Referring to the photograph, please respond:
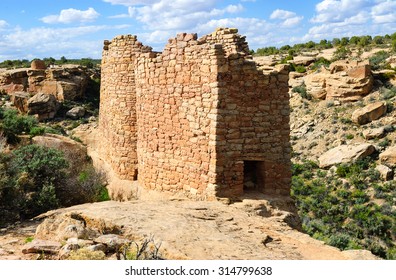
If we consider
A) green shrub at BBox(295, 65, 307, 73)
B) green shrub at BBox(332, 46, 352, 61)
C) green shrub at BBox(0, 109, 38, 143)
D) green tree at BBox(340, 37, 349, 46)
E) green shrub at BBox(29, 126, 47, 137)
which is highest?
green tree at BBox(340, 37, 349, 46)

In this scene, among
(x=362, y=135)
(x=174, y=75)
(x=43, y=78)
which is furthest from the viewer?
(x=43, y=78)

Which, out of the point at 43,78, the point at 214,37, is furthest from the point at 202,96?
the point at 43,78

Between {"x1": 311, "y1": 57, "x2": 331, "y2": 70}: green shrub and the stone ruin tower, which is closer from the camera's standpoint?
the stone ruin tower

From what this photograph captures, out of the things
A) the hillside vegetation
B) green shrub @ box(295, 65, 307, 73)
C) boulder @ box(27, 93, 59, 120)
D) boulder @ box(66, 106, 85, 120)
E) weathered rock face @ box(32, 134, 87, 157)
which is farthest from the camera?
green shrub @ box(295, 65, 307, 73)

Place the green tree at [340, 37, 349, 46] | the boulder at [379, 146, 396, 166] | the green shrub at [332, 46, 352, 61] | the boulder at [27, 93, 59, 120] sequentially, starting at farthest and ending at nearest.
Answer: the green tree at [340, 37, 349, 46], the green shrub at [332, 46, 352, 61], the boulder at [27, 93, 59, 120], the boulder at [379, 146, 396, 166]

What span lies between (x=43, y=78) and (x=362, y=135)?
75.3 ft

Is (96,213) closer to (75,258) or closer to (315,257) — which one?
(75,258)

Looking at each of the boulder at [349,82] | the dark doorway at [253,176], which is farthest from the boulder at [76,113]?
the dark doorway at [253,176]

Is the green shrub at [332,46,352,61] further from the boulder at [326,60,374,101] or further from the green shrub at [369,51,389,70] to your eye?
the boulder at [326,60,374,101]

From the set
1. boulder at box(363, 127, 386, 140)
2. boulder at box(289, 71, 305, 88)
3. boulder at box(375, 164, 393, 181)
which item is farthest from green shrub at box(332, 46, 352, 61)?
boulder at box(375, 164, 393, 181)

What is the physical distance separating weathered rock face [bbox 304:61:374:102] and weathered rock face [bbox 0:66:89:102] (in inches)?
692

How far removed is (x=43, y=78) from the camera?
32.2m

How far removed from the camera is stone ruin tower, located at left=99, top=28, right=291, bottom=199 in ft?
25.0

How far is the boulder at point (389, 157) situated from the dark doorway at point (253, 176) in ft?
48.4
